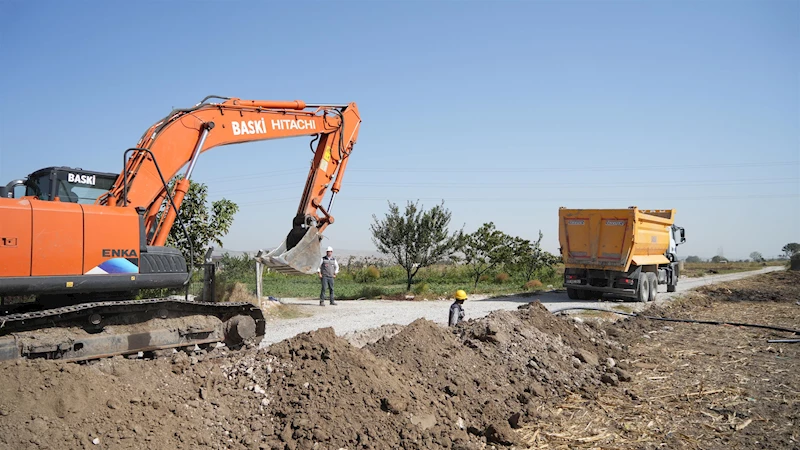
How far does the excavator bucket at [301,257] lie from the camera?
12297 mm

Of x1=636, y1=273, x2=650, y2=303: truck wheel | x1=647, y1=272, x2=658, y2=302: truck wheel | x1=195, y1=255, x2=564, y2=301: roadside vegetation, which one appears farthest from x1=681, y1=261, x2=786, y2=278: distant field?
x1=636, y1=273, x2=650, y2=303: truck wheel

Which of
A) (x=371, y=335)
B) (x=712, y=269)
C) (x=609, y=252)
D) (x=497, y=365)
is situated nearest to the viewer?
(x=497, y=365)

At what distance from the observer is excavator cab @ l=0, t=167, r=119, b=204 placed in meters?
8.02

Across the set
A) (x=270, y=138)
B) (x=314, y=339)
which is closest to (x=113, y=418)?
(x=314, y=339)

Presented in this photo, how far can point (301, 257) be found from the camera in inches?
490

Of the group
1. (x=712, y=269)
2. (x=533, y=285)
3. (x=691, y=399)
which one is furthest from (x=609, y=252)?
(x=712, y=269)

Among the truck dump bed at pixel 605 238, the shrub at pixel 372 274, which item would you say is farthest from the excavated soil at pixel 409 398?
the shrub at pixel 372 274

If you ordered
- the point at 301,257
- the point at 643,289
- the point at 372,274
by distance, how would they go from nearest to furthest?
the point at 301,257 → the point at 643,289 → the point at 372,274

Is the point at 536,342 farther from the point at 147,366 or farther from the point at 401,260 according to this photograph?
the point at 401,260

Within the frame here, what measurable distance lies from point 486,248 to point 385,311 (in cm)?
1030

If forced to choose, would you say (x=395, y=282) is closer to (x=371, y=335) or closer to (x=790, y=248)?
(x=371, y=335)

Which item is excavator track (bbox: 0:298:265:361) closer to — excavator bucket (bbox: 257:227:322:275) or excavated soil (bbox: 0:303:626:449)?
excavated soil (bbox: 0:303:626:449)

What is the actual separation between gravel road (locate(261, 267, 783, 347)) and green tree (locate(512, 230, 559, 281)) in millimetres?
4514

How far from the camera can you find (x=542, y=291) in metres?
24.5
